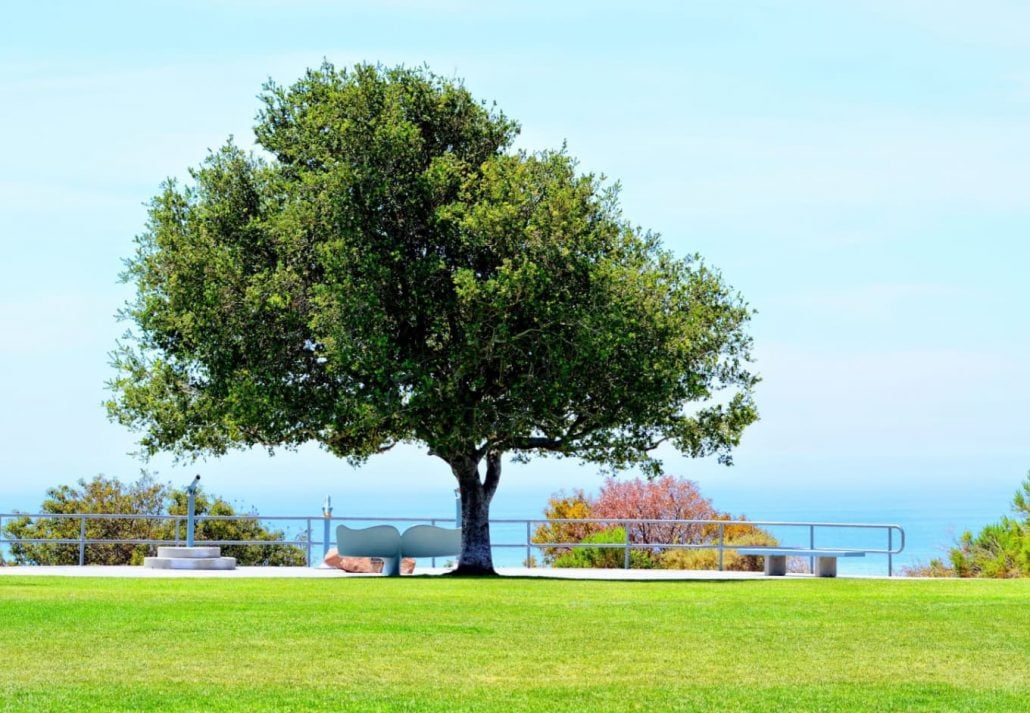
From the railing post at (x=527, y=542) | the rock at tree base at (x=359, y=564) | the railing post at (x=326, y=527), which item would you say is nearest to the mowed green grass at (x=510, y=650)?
the railing post at (x=527, y=542)

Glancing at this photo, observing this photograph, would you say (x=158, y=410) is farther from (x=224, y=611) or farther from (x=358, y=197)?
(x=224, y=611)

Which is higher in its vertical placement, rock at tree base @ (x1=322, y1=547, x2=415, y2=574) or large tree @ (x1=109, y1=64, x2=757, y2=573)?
large tree @ (x1=109, y1=64, x2=757, y2=573)

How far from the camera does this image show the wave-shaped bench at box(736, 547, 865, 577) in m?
27.4

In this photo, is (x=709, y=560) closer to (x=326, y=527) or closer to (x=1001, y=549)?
(x=1001, y=549)

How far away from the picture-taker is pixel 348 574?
28.7 meters

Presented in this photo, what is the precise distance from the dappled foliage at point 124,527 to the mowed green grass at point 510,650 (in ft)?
44.6

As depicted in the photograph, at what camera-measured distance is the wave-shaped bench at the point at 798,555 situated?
27.4m

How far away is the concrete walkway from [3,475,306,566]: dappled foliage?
6.03 m

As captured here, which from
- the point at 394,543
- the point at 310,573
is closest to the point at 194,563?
the point at 310,573

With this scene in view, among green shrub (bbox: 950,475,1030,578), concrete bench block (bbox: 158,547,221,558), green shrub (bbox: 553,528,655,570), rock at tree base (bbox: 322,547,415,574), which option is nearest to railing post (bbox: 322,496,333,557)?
rock at tree base (bbox: 322,547,415,574)

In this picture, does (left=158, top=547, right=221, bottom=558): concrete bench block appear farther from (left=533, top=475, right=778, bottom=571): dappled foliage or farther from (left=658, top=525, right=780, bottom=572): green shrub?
(left=658, top=525, right=780, bottom=572): green shrub

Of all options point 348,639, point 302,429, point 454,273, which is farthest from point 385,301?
point 348,639

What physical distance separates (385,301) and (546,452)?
5038 millimetres

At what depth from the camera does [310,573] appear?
1127 inches
